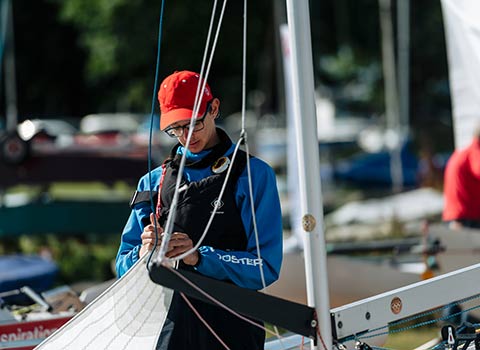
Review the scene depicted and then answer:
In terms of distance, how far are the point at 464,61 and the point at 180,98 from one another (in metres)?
3.84

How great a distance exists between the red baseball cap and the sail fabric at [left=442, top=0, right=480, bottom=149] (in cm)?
254

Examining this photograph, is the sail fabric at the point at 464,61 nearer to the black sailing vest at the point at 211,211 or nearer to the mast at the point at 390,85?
the black sailing vest at the point at 211,211

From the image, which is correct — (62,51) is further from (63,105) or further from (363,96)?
(363,96)

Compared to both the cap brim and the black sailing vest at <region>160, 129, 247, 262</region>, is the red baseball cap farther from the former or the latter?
the black sailing vest at <region>160, 129, 247, 262</region>

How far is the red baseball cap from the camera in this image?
272 cm

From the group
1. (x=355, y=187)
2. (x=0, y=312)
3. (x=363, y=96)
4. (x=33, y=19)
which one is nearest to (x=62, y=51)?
(x=33, y=19)

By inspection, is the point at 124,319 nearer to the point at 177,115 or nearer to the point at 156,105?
the point at 177,115

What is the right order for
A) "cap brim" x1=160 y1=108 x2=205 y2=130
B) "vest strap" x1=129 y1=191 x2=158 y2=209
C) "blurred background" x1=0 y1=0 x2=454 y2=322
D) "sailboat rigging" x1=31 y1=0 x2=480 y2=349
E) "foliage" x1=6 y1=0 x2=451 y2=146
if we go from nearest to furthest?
"sailboat rigging" x1=31 y1=0 x2=480 y2=349 < "cap brim" x1=160 y1=108 x2=205 y2=130 < "vest strap" x1=129 y1=191 x2=158 y2=209 < "blurred background" x1=0 y1=0 x2=454 y2=322 < "foliage" x1=6 y1=0 x2=451 y2=146

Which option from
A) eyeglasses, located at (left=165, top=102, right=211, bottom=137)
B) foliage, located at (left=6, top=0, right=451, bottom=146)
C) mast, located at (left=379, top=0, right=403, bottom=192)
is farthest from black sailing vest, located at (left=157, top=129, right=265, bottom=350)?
foliage, located at (left=6, top=0, right=451, bottom=146)

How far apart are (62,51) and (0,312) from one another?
28.4 m

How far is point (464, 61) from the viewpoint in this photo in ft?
20.2

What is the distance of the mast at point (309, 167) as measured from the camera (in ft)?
8.20

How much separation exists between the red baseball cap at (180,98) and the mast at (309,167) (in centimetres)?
33

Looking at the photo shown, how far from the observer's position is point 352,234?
10.6 metres
